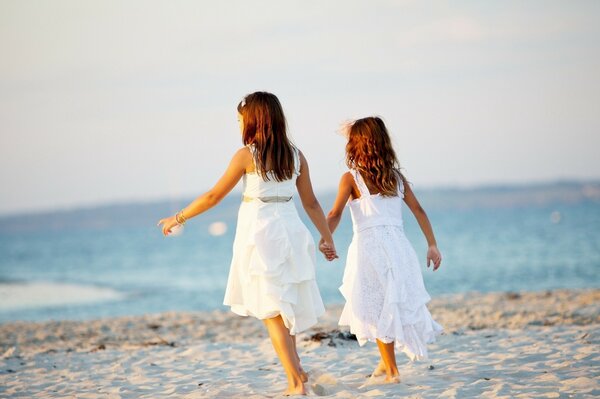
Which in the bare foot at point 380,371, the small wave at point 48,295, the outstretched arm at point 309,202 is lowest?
the bare foot at point 380,371

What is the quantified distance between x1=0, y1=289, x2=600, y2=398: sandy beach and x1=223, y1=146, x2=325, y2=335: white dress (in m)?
0.69

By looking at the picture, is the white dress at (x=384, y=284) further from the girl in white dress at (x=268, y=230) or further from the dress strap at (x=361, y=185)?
the girl in white dress at (x=268, y=230)

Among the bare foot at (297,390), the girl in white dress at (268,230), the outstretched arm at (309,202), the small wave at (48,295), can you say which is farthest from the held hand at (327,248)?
the small wave at (48,295)

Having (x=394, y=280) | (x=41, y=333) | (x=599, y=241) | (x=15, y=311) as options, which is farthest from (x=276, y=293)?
(x=599, y=241)

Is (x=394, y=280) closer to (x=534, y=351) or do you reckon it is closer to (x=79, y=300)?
(x=534, y=351)

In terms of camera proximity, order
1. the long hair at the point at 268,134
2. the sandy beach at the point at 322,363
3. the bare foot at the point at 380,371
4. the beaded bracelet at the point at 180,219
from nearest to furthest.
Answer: the long hair at the point at 268,134 < the beaded bracelet at the point at 180,219 < the sandy beach at the point at 322,363 < the bare foot at the point at 380,371

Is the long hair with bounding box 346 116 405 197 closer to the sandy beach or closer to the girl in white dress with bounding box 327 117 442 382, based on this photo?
the girl in white dress with bounding box 327 117 442 382

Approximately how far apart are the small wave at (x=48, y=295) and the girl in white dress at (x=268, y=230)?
15.6m

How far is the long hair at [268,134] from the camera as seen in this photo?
480 centimetres

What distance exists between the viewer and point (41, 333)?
1007cm

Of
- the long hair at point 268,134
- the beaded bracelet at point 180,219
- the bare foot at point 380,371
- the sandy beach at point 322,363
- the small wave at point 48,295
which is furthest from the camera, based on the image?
the small wave at point 48,295

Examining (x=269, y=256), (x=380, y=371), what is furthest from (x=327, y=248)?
(x=380, y=371)

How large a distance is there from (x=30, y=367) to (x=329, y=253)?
347cm

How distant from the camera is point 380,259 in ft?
17.0
